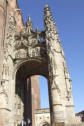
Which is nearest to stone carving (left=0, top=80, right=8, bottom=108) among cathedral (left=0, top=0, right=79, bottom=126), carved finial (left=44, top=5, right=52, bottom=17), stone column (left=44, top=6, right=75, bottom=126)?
cathedral (left=0, top=0, right=79, bottom=126)

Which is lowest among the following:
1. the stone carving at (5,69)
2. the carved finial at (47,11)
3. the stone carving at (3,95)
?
the stone carving at (3,95)

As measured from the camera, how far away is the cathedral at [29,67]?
1145 cm

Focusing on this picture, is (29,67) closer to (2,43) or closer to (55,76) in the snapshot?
(2,43)

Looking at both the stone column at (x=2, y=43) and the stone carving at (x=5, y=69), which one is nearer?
the stone column at (x=2, y=43)

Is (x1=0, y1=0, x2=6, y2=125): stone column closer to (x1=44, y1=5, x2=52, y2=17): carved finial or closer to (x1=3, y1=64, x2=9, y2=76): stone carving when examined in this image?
(x1=3, y1=64, x2=9, y2=76): stone carving

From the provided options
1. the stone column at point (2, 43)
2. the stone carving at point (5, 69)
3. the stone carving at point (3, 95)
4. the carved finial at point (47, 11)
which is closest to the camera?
the stone column at point (2, 43)

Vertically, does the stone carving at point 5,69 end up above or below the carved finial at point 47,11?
below

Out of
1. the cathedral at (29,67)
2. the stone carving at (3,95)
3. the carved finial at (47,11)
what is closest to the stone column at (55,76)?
the cathedral at (29,67)

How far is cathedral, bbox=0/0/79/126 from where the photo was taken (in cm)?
1145

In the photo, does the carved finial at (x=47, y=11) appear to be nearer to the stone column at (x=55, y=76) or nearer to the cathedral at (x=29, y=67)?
the cathedral at (x=29, y=67)

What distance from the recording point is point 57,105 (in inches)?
441

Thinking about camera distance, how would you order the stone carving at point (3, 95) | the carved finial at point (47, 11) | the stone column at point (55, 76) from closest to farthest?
the stone column at point (55, 76), the stone carving at point (3, 95), the carved finial at point (47, 11)

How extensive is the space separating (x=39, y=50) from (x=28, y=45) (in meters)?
1.31

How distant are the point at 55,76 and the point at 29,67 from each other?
4.89 metres
